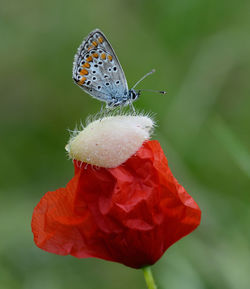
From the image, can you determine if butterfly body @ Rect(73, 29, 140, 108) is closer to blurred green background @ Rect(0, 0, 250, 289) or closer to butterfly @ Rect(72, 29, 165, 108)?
butterfly @ Rect(72, 29, 165, 108)

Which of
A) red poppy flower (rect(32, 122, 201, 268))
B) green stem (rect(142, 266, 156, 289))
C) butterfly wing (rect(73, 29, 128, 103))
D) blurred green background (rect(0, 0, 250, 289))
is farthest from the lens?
blurred green background (rect(0, 0, 250, 289))

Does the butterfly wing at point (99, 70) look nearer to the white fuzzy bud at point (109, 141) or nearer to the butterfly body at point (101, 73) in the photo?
the butterfly body at point (101, 73)

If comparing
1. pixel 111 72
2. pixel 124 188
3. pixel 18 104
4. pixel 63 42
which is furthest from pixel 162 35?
pixel 124 188

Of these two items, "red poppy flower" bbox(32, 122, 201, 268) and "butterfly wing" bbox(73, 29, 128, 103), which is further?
"butterfly wing" bbox(73, 29, 128, 103)

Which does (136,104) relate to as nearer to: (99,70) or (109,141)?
(99,70)

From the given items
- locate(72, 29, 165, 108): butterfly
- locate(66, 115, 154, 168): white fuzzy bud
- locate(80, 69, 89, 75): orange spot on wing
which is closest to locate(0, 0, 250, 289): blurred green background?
locate(72, 29, 165, 108): butterfly

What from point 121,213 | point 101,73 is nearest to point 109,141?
point 121,213

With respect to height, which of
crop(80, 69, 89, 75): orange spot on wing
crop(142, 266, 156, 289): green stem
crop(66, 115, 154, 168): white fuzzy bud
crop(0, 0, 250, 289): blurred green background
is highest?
crop(66, 115, 154, 168): white fuzzy bud
